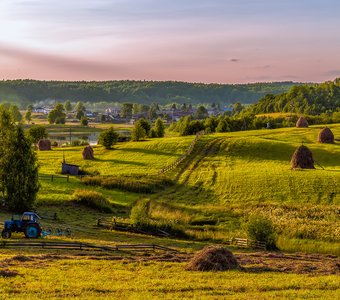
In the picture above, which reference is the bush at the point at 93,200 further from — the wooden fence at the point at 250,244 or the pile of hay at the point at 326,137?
the pile of hay at the point at 326,137

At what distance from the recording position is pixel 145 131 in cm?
12825

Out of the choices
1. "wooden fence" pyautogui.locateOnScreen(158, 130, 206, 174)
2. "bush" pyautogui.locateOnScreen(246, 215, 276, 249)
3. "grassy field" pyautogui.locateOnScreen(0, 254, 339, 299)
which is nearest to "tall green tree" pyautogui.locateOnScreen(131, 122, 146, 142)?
"wooden fence" pyautogui.locateOnScreen(158, 130, 206, 174)

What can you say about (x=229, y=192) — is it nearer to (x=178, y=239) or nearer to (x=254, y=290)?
(x=178, y=239)

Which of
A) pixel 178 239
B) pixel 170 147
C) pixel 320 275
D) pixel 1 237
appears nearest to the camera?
pixel 320 275

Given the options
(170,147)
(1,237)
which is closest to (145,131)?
(170,147)

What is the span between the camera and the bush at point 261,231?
1684 inches

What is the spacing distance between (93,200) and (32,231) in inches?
808

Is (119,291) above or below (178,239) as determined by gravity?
above

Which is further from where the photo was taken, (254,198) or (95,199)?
(254,198)

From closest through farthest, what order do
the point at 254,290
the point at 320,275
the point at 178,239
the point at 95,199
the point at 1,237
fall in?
the point at 254,290 → the point at 320,275 → the point at 1,237 → the point at 178,239 → the point at 95,199

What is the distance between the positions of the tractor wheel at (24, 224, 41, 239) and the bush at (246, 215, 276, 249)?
58.0ft

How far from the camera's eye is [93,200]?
194 ft

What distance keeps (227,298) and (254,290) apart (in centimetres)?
243

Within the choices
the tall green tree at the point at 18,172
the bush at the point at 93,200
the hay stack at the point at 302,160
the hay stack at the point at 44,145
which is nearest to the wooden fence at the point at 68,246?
the tall green tree at the point at 18,172
